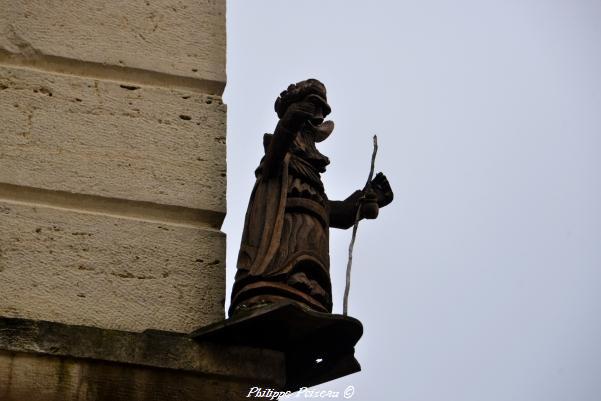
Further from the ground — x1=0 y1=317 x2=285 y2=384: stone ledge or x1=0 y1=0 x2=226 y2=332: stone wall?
x1=0 y1=0 x2=226 y2=332: stone wall

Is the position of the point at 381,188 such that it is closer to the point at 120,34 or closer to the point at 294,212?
the point at 294,212

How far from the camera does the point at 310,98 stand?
22.2 feet

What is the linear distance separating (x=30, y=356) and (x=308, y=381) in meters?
1.26

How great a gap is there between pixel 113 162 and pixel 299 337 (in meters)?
1.37

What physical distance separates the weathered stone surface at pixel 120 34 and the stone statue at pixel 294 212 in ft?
1.73

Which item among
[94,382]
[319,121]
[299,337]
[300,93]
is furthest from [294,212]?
[94,382]

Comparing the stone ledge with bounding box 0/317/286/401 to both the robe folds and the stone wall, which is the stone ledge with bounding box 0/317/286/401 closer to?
the stone wall

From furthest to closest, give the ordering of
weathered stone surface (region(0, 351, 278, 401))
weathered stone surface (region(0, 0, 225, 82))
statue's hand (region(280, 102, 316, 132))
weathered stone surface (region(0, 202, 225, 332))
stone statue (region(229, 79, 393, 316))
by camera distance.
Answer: weathered stone surface (region(0, 0, 225, 82))
statue's hand (region(280, 102, 316, 132))
stone statue (region(229, 79, 393, 316))
weathered stone surface (region(0, 202, 225, 332))
weathered stone surface (region(0, 351, 278, 401))

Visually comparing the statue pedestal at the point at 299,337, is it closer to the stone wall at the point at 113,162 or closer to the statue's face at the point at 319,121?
the stone wall at the point at 113,162

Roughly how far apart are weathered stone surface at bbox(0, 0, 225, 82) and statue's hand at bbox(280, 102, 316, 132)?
0.68 metres

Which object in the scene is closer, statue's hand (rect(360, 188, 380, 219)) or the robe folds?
the robe folds

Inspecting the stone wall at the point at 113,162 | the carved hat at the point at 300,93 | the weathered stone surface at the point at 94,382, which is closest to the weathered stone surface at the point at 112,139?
the stone wall at the point at 113,162

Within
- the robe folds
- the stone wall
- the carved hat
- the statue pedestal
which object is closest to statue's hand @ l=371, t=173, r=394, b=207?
the robe folds

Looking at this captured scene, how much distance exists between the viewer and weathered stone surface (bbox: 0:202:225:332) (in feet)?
19.3
